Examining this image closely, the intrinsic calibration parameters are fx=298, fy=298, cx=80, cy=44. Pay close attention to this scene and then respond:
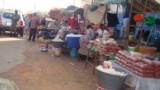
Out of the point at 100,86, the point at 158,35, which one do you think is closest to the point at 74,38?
the point at 158,35

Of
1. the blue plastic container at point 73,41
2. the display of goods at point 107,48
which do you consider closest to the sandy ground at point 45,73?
the blue plastic container at point 73,41

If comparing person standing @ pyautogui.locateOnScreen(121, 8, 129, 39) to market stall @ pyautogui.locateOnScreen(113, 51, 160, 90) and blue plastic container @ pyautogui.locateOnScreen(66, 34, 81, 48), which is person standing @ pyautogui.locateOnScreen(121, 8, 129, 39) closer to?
blue plastic container @ pyautogui.locateOnScreen(66, 34, 81, 48)

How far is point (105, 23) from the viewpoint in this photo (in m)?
14.7

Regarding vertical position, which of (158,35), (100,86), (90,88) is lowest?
(90,88)

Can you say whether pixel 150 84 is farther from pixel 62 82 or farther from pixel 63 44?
pixel 63 44

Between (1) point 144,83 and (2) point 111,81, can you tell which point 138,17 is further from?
(2) point 111,81

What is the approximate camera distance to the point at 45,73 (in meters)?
9.78

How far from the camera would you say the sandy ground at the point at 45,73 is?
8306 millimetres

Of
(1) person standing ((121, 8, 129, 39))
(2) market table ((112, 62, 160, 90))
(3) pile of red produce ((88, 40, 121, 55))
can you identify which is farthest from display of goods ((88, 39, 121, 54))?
(2) market table ((112, 62, 160, 90))

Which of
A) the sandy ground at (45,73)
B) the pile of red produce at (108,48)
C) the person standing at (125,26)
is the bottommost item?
the sandy ground at (45,73)

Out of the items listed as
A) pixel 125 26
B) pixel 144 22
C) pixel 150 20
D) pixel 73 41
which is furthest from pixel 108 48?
pixel 73 41

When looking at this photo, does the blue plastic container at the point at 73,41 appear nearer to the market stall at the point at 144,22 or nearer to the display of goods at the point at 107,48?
the market stall at the point at 144,22

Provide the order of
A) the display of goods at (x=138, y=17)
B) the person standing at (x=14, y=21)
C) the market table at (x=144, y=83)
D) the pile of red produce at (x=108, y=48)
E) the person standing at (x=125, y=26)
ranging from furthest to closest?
the person standing at (x=14, y=21) → the person standing at (x=125, y=26) → the display of goods at (x=138, y=17) → the pile of red produce at (x=108, y=48) → the market table at (x=144, y=83)

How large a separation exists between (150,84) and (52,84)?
11.4 feet
